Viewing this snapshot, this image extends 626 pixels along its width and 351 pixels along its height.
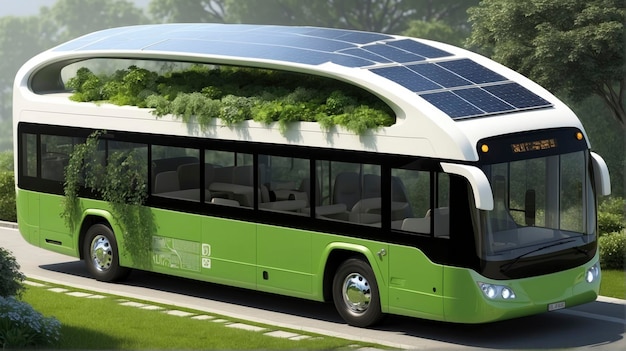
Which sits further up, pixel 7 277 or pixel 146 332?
pixel 7 277

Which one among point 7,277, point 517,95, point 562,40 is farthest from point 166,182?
point 562,40

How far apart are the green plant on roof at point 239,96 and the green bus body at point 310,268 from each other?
136cm

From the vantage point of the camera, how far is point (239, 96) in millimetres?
17172

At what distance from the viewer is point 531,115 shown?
49.5 ft

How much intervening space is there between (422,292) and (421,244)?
1.75 feet

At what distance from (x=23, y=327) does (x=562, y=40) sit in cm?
1380

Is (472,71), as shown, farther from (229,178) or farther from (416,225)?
(229,178)

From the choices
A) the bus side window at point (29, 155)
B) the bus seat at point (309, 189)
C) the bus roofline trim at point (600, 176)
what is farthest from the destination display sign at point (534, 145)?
the bus side window at point (29, 155)

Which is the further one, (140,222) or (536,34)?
(536,34)

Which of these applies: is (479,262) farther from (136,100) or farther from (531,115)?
(136,100)

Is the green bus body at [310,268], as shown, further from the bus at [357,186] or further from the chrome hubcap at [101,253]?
the chrome hubcap at [101,253]

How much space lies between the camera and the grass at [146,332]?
14.1m

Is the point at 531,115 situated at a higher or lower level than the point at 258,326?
higher

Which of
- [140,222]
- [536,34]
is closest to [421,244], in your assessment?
[140,222]
